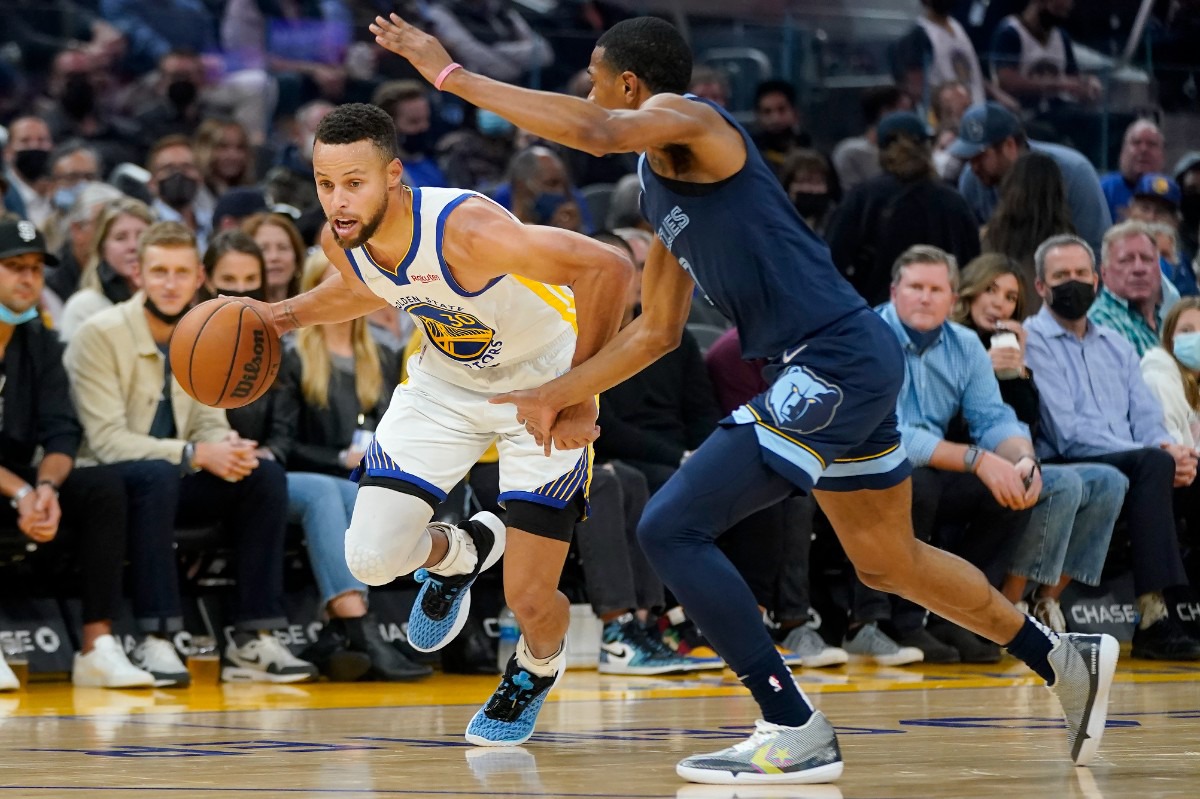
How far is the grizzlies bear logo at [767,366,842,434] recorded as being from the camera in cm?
415

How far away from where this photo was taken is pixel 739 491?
163 inches

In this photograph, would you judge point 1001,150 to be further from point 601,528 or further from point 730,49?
point 601,528

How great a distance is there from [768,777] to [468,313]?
160 centimetres

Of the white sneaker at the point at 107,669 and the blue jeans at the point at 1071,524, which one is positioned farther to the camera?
the blue jeans at the point at 1071,524

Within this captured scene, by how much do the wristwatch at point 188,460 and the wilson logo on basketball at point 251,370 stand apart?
1989 mm

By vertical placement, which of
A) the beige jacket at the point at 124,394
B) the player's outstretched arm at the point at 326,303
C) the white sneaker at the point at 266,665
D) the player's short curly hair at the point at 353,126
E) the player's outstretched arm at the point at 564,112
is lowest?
the white sneaker at the point at 266,665

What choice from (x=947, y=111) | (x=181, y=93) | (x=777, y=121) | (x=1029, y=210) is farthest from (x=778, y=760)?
(x=181, y=93)

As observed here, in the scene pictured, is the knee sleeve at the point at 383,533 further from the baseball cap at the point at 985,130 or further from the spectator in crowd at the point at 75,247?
the baseball cap at the point at 985,130

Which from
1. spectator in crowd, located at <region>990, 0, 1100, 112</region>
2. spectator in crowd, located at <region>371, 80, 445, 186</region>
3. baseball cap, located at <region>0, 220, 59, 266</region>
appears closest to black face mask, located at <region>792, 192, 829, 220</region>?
spectator in crowd, located at <region>371, 80, 445, 186</region>

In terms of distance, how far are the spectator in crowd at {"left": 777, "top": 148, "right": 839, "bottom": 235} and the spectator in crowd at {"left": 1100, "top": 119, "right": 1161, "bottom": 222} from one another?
2.19m

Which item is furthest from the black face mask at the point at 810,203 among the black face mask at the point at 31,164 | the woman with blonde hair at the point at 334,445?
the black face mask at the point at 31,164

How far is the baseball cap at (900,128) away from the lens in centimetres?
962

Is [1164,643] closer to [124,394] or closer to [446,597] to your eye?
[446,597]

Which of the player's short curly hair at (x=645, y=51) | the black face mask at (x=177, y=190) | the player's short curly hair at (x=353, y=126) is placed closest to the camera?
the player's short curly hair at (x=645, y=51)
